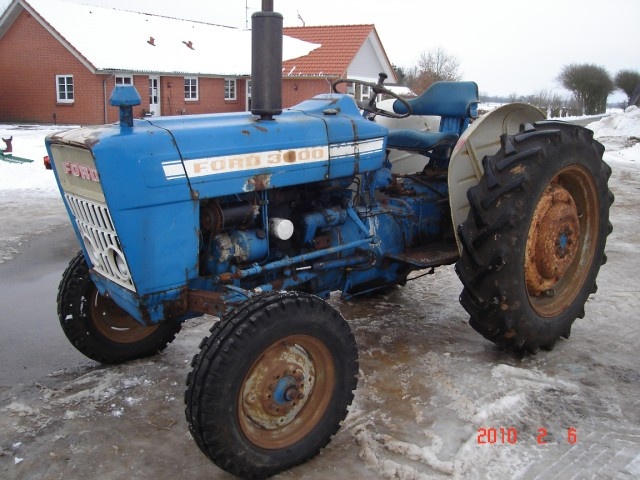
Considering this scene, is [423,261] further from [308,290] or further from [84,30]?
[84,30]

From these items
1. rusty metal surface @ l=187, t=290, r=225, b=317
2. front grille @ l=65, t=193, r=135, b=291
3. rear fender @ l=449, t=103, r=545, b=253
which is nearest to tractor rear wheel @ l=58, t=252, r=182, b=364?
front grille @ l=65, t=193, r=135, b=291

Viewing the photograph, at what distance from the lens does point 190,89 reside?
2547 cm

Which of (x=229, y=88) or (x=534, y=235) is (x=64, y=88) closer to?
(x=229, y=88)

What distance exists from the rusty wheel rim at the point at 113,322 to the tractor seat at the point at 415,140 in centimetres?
212

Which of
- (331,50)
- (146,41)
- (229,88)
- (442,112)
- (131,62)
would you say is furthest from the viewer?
(331,50)

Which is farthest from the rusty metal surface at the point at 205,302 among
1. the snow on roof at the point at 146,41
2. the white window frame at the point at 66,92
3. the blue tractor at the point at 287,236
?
the white window frame at the point at 66,92

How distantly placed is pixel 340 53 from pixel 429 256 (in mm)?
25214

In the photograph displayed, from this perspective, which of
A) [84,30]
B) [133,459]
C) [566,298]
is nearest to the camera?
[133,459]

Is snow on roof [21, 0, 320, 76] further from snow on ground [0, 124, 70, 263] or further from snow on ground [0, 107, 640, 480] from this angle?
snow on ground [0, 107, 640, 480]

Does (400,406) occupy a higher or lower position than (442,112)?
lower

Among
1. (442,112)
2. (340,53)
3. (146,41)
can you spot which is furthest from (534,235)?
(340,53)

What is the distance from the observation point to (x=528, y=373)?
12.1ft

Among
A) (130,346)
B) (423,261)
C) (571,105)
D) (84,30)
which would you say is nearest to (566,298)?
(423,261)

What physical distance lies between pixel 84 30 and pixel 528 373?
953 inches
